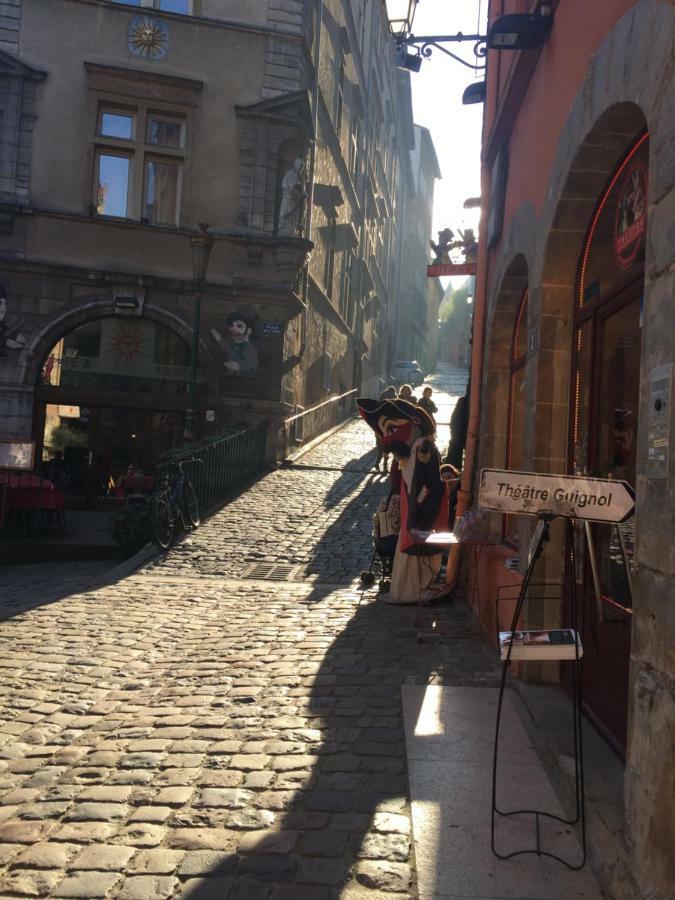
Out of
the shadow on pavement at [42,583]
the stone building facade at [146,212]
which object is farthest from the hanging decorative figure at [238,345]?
the shadow on pavement at [42,583]

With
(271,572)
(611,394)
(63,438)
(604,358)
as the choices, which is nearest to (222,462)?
(271,572)

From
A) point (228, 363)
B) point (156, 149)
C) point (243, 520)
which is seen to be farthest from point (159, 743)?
point (156, 149)

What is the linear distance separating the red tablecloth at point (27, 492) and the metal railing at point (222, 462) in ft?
5.31

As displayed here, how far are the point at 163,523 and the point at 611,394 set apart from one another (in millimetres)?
7252

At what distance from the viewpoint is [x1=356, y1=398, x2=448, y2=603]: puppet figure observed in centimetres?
748

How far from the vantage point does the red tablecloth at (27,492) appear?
11.5m

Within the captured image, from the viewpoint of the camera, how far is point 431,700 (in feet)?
15.9

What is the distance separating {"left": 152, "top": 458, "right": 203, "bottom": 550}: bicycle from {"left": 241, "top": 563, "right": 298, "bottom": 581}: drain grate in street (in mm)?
1321

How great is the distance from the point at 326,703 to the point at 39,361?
517 inches

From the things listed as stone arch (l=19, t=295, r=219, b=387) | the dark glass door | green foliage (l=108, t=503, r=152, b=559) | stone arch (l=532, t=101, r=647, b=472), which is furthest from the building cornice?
the dark glass door

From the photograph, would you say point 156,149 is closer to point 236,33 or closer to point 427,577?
point 236,33

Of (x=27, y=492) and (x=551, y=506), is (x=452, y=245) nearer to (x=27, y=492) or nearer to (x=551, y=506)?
(x=27, y=492)

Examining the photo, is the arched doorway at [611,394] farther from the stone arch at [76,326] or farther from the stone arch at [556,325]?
the stone arch at [76,326]

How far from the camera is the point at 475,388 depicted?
7.93m
